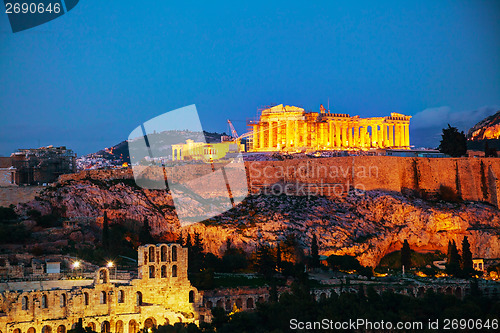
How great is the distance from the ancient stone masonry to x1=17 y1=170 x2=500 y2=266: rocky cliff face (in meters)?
12.4

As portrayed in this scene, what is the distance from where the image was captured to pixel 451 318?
3306cm

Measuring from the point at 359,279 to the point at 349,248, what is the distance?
555cm

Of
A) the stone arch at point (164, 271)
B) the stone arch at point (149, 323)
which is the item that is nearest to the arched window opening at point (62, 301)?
the stone arch at point (149, 323)

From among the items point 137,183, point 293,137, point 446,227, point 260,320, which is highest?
point 293,137

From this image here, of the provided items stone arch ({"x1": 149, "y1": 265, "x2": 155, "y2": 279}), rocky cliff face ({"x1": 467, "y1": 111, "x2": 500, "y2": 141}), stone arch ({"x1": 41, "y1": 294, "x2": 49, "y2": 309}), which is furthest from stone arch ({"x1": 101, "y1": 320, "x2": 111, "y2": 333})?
rocky cliff face ({"x1": 467, "y1": 111, "x2": 500, "y2": 141})

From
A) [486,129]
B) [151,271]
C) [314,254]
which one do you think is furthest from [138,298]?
[486,129]

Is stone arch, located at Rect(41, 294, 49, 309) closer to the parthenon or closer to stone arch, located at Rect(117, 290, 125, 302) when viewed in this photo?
stone arch, located at Rect(117, 290, 125, 302)

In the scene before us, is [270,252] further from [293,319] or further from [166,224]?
[293,319]

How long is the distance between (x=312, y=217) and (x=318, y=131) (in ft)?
69.6

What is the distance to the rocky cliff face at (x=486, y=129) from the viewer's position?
91312mm

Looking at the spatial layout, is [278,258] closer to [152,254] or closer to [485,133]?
[152,254]

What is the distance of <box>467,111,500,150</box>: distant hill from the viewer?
8656cm

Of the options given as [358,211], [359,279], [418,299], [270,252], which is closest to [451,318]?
[418,299]

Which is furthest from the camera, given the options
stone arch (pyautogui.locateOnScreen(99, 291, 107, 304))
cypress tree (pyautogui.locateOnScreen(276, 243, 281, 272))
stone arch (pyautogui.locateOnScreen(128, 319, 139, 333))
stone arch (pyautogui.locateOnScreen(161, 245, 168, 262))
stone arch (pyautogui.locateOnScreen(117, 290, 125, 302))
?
cypress tree (pyautogui.locateOnScreen(276, 243, 281, 272))
